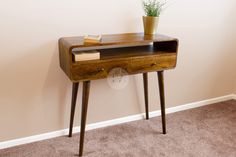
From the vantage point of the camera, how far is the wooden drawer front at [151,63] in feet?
5.70

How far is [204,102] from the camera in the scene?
2.68 meters

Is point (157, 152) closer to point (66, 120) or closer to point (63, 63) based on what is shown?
point (66, 120)

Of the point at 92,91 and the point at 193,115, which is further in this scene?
the point at 193,115

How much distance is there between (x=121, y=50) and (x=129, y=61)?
0.25 metres

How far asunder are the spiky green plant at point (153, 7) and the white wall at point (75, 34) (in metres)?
0.08

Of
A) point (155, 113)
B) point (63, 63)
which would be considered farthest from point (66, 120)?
point (155, 113)

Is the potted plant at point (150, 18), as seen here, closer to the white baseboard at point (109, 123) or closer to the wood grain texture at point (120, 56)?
the wood grain texture at point (120, 56)

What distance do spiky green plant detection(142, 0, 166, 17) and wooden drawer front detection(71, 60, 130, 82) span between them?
48cm

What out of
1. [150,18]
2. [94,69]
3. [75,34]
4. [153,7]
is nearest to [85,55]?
[94,69]

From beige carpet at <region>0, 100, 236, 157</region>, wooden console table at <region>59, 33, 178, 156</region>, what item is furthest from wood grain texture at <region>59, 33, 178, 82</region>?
beige carpet at <region>0, 100, 236, 157</region>

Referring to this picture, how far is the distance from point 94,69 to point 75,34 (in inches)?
15.7

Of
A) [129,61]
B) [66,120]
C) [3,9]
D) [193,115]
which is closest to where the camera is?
[3,9]

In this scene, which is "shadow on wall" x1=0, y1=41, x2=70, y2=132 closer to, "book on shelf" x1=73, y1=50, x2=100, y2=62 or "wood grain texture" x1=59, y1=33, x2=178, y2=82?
"wood grain texture" x1=59, y1=33, x2=178, y2=82

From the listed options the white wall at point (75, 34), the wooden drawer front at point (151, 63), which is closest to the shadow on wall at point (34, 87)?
the white wall at point (75, 34)
